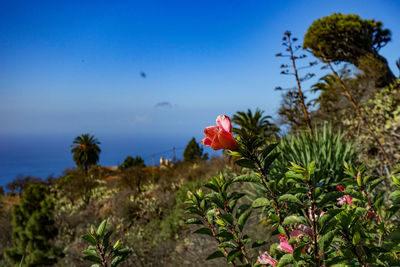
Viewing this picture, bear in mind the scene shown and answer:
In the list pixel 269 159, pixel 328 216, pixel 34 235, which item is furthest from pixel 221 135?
pixel 34 235

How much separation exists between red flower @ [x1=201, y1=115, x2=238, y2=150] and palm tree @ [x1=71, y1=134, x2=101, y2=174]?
32.8 meters

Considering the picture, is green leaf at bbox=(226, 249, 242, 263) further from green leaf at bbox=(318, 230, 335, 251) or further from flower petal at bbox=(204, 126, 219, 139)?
flower petal at bbox=(204, 126, 219, 139)

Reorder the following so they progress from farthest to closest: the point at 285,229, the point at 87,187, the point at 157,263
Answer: the point at 87,187 < the point at 157,263 < the point at 285,229

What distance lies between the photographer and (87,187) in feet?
47.4

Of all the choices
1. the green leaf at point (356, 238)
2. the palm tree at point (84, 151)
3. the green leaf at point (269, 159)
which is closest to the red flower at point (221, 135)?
the green leaf at point (269, 159)

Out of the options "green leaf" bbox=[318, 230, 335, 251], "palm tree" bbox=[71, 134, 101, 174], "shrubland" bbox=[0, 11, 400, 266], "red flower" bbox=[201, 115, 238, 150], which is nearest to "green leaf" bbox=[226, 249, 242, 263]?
"shrubland" bbox=[0, 11, 400, 266]

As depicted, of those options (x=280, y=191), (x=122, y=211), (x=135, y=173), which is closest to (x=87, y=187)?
(x=135, y=173)

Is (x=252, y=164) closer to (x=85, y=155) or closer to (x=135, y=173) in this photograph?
(x=135, y=173)

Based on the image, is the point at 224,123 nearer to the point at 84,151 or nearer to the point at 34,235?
the point at 34,235

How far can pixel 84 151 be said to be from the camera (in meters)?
30.4

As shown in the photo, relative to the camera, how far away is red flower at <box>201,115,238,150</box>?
0.84 m

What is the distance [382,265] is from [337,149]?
3244 millimetres

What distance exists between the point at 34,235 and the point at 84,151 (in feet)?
77.0

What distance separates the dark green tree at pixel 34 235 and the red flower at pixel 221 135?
7554 millimetres
